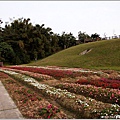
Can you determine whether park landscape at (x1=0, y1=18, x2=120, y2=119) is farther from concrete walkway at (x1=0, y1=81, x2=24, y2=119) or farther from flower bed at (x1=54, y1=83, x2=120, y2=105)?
concrete walkway at (x1=0, y1=81, x2=24, y2=119)

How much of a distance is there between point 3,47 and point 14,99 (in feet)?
187

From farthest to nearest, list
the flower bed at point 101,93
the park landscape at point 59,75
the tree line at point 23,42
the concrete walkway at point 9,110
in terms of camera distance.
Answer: the tree line at point 23,42, the flower bed at point 101,93, the park landscape at point 59,75, the concrete walkway at point 9,110

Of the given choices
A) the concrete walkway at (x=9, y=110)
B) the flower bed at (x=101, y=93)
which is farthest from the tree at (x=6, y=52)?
the concrete walkway at (x=9, y=110)

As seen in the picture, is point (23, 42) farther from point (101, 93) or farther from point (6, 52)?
point (101, 93)

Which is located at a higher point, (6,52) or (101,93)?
(6,52)

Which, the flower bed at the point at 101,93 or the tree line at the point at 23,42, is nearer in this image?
the flower bed at the point at 101,93

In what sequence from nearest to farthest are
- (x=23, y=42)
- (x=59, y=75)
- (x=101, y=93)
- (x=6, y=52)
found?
(x=101, y=93), (x=59, y=75), (x=6, y=52), (x=23, y=42)

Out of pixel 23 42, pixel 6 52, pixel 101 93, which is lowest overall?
pixel 101 93

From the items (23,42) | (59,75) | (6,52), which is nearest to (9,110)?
(59,75)

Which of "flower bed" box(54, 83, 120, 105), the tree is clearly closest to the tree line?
the tree

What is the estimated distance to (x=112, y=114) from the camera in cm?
602

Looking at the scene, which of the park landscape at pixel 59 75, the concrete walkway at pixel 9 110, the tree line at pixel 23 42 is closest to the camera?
the concrete walkway at pixel 9 110

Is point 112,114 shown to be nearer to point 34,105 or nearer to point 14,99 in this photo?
point 34,105

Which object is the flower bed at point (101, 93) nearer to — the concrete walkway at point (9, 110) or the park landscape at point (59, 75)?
the park landscape at point (59, 75)
